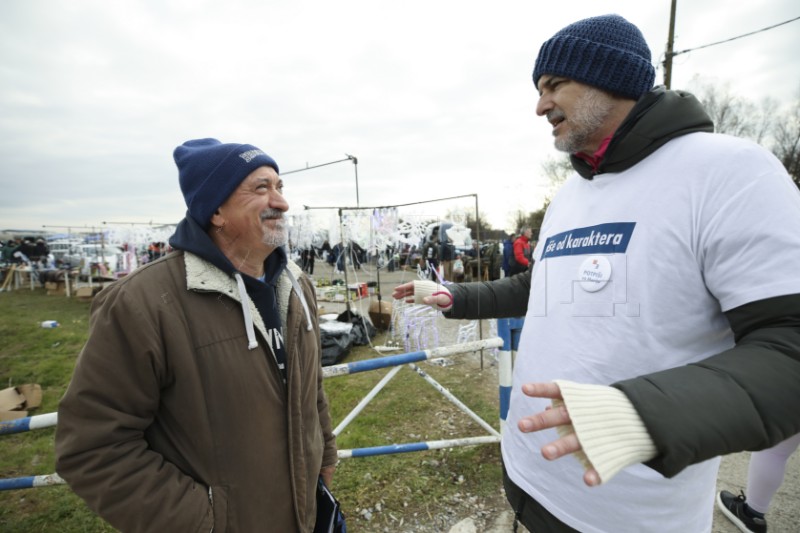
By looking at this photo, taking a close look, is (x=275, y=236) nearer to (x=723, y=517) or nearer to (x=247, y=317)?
(x=247, y=317)

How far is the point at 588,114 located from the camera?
1397 mm

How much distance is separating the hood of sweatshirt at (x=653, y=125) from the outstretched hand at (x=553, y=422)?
0.88 m

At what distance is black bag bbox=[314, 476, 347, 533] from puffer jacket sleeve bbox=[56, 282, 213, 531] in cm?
60

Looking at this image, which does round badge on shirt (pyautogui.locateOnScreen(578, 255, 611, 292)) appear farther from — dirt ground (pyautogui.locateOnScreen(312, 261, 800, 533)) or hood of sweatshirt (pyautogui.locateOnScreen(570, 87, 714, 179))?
dirt ground (pyautogui.locateOnScreen(312, 261, 800, 533))

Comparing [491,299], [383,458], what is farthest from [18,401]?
[491,299]

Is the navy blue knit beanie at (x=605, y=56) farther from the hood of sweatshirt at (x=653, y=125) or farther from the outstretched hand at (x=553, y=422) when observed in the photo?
the outstretched hand at (x=553, y=422)

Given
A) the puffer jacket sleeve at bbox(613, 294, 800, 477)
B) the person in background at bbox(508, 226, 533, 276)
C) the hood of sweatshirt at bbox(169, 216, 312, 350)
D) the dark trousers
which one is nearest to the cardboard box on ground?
the hood of sweatshirt at bbox(169, 216, 312, 350)

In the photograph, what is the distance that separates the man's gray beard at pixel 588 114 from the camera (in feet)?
4.55

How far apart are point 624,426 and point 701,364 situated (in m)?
0.25

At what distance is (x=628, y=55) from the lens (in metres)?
1.34

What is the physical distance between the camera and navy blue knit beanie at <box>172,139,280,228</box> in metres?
1.56

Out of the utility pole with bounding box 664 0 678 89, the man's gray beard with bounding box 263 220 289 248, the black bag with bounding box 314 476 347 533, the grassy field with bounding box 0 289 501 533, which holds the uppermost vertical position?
the utility pole with bounding box 664 0 678 89

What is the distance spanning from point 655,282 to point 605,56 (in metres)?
0.86

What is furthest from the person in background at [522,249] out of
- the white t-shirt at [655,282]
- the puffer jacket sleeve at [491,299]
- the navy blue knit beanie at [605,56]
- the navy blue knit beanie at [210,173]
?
the navy blue knit beanie at [210,173]
